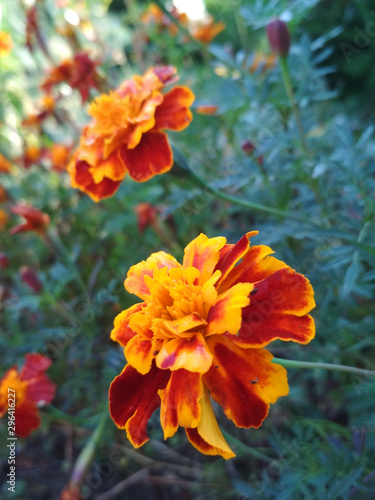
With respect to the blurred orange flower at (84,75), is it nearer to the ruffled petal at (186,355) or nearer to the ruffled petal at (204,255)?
the ruffled petal at (204,255)

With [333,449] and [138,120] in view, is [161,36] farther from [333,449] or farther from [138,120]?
[333,449]

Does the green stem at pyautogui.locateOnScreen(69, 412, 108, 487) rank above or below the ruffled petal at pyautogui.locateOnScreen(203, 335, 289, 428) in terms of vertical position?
below

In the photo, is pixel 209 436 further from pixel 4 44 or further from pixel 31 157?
Answer: pixel 4 44

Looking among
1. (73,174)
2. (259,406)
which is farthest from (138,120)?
(259,406)

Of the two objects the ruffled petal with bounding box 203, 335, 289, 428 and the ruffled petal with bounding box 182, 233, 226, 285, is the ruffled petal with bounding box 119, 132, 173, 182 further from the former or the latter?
the ruffled petal with bounding box 203, 335, 289, 428

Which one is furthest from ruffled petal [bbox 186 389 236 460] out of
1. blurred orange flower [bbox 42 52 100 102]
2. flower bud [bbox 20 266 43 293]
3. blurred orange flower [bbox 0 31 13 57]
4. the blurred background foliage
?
blurred orange flower [bbox 0 31 13 57]
